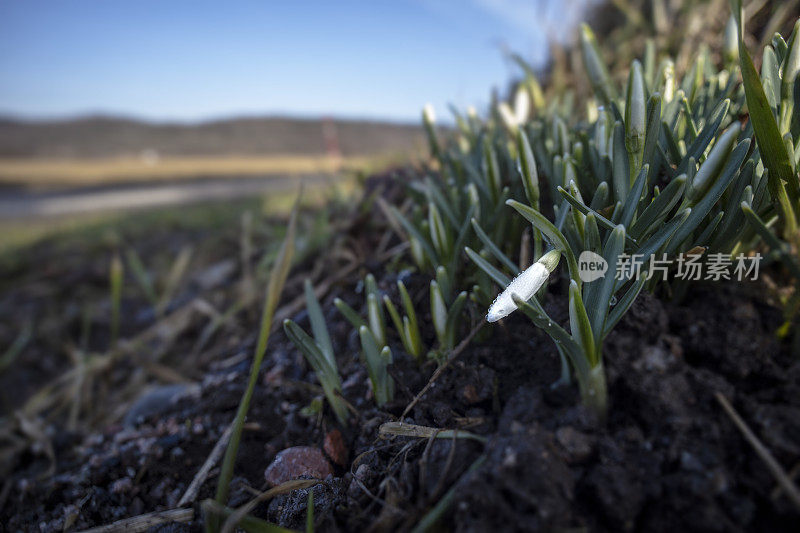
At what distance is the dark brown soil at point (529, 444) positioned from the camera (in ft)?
2.81

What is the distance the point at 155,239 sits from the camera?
416 centimetres

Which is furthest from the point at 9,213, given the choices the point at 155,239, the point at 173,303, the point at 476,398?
the point at 476,398

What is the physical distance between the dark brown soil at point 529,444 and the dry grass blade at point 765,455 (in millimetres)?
17

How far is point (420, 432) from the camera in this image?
42.3 inches

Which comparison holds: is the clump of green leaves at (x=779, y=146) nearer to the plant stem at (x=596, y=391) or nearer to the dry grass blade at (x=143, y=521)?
the plant stem at (x=596, y=391)

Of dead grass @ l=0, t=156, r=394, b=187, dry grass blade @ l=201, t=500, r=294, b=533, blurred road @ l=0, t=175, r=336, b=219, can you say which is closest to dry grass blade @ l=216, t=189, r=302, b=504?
dry grass blade @ l=201, t=500, r=294, b=533

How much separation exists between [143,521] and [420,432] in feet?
2.26

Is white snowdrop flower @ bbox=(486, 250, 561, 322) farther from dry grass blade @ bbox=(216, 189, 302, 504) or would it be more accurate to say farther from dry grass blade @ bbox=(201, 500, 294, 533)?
dry grass blade @ bbox=(201, 500, 294, 533)

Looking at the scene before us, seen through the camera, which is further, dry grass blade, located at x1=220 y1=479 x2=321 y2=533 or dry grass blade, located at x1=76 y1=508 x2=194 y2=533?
dry grass blade, located at x1=76 y1=508 x2=194 y2=533

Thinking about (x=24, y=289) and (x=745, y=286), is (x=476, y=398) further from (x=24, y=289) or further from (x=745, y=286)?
(x=24, y=289)

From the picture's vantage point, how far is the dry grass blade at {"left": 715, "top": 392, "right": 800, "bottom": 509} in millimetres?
799

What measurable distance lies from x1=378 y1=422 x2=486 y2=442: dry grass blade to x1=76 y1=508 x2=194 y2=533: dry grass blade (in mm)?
498

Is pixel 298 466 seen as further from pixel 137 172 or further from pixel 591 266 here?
pixel 137 172

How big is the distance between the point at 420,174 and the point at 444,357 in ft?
4.10
